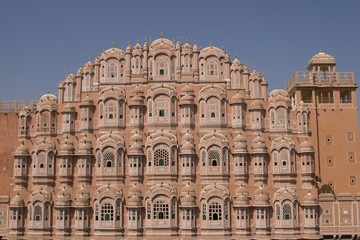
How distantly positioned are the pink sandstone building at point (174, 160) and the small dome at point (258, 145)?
0.11 m

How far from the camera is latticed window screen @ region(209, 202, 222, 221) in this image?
44.1 meters

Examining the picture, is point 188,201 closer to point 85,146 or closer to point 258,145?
point 258,145

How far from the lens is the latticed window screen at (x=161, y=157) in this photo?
4500cm

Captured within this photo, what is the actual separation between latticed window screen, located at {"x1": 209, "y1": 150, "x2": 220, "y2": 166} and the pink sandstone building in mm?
96

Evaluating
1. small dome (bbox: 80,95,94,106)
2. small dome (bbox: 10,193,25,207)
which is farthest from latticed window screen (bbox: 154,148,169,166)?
small dome (bbox: 10,193,25,207)

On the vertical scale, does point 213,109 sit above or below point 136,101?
below

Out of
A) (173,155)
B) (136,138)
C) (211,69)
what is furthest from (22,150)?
(211,69)

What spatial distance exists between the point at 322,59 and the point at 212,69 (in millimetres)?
14064

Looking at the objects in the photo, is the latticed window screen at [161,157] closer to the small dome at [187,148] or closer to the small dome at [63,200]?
the small dome at [187,148]

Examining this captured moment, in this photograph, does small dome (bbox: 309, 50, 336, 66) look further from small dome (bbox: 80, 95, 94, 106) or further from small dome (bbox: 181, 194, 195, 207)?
small dome (bbox: 80, 95, 94, 106)

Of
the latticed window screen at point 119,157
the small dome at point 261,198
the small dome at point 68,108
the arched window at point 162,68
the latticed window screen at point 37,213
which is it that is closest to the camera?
the small dome at point 261,198

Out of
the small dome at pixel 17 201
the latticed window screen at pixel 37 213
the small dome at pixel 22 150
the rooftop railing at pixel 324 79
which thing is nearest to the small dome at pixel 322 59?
the rooftop railing at pixel 324 79

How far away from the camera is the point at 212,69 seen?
4750cm

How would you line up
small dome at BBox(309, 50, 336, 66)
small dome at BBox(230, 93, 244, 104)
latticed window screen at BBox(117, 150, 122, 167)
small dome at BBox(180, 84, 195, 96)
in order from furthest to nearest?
small dome at BBox(309, 50, 336, 66), small dome at BBox(180, 84, 195, 96), small dome at BBox(230, 93, 244, 104), latticed window screen at BBox(117, 150, 122, 167)
